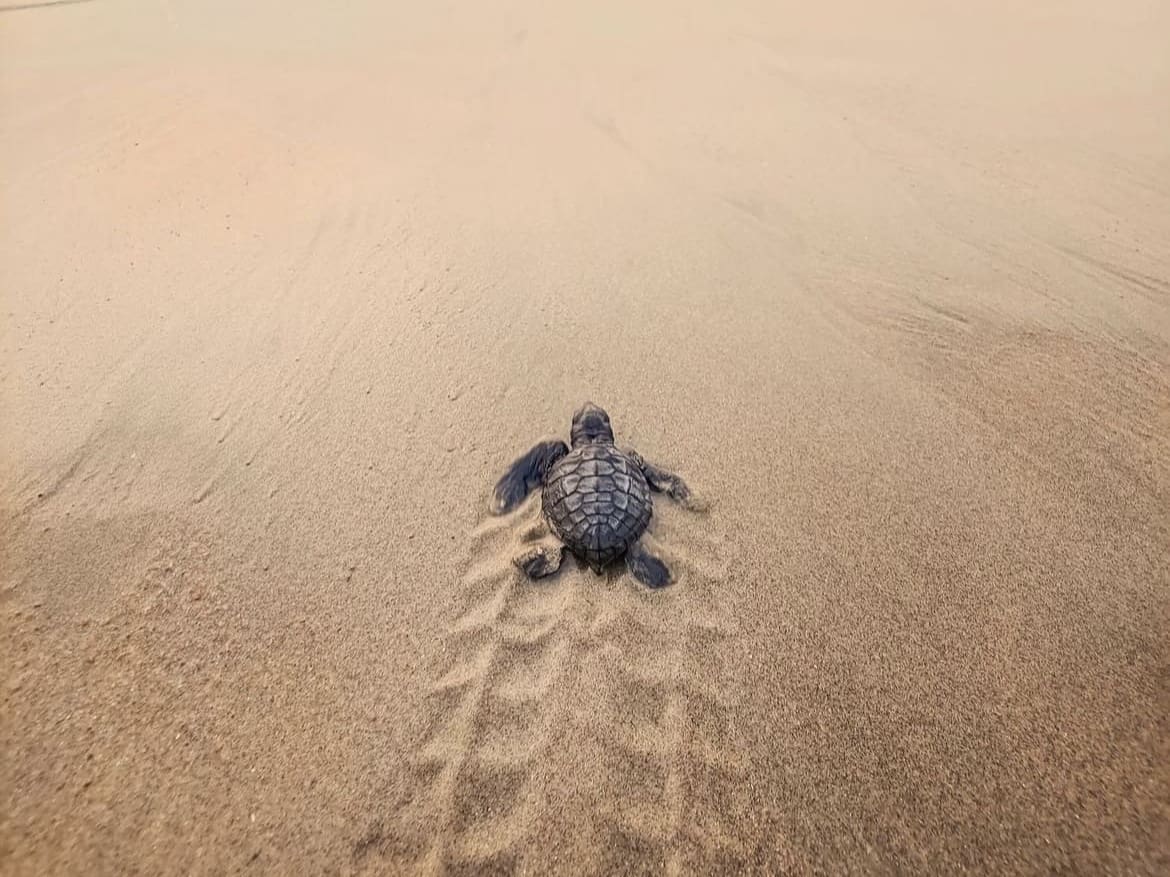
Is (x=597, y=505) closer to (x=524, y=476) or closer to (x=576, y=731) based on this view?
(x=524, y=476)

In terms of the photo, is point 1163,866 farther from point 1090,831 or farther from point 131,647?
point 131,647

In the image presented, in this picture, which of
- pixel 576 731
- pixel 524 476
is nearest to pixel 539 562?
pixel 524 476

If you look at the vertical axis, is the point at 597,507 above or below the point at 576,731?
above

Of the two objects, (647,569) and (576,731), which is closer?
(576,731)

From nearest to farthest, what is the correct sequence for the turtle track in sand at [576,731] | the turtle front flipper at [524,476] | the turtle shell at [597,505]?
the turtle track in sand at [576,731] < the turtle shell at [597,505] < the turtle front flipper at [524,476]

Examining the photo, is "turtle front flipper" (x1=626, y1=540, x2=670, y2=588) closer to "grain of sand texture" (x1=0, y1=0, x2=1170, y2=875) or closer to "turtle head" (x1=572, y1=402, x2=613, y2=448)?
"grain of sand texture" (x1=0, y1=0, x2=1170, y2=875)

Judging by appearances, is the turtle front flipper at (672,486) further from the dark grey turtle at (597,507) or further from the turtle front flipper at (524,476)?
the turtle front flipper at (524,476)

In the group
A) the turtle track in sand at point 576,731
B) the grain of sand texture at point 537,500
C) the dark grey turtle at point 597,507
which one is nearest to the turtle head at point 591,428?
the dark grey turtle at point 597,507

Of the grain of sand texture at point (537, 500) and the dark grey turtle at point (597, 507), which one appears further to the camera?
the dark grey turtle at point (597, 507)
